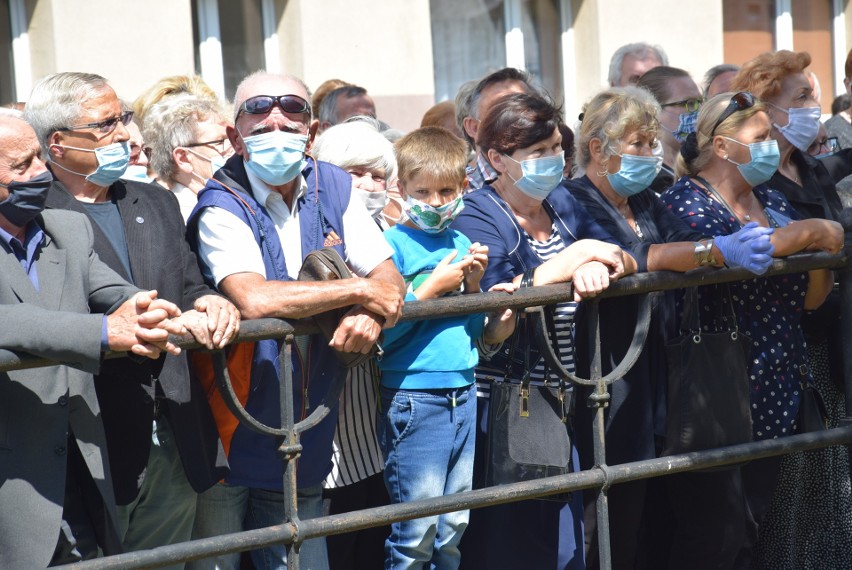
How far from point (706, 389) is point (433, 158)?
3.84 feet

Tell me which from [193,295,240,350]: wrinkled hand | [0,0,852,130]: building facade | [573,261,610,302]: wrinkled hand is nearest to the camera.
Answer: [193,295,240,350]: wrinkled hand

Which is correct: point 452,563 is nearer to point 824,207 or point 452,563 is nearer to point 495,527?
point 495,527

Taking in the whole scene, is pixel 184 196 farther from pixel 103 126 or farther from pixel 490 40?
pixel 490 40

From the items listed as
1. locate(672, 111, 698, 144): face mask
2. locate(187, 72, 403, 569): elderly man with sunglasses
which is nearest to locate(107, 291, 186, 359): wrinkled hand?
locate(187, 72, 403, 569): elderly man with sunglasses

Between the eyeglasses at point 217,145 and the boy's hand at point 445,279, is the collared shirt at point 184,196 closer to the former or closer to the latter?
the eyeglasses at point 217,145

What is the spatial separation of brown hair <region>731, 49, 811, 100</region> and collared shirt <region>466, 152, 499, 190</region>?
4.72 feet

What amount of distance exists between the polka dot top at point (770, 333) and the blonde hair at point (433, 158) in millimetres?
886

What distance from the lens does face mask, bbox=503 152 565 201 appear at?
3727mm

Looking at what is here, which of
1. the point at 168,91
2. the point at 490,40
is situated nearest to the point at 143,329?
the point at 168,91

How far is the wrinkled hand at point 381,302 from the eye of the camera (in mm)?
2875

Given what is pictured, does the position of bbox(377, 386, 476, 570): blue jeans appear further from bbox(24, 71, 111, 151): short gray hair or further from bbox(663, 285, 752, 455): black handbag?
bbox(24, 71, 111, 151): short gray hair

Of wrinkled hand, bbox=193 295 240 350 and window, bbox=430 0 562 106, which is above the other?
window, bbox=430 0 562 106

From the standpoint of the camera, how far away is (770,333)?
380 cm

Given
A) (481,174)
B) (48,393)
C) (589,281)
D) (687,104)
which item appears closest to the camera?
(48,393)
